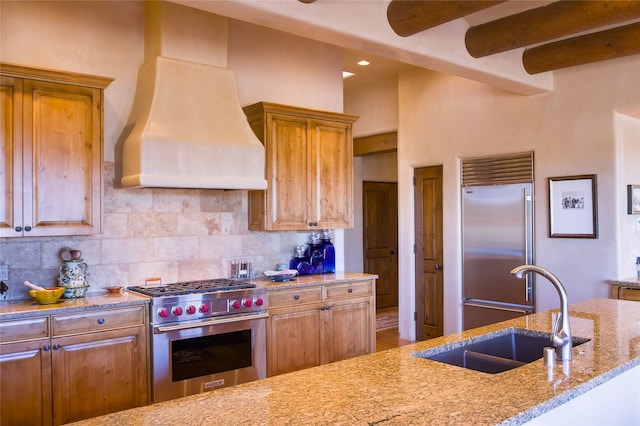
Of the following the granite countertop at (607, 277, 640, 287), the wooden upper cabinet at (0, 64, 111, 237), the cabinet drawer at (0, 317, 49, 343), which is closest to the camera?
the cabinet drawer at (0, 317, 49, 343)

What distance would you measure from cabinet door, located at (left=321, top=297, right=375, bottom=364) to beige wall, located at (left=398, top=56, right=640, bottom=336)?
1.45m

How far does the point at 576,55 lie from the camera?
4305 mm

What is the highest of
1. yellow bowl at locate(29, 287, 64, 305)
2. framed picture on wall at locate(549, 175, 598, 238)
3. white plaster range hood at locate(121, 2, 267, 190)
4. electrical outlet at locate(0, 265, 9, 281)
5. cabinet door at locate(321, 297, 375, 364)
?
white plaster range hood at locate(121, 2, 267, 190)

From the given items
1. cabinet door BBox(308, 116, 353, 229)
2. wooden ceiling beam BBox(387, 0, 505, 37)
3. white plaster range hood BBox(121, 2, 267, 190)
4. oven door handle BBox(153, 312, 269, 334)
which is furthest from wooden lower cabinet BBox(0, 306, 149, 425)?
wooden ceiling beam BBox(387, 0, 505, 37)

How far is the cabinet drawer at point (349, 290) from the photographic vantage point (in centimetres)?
441

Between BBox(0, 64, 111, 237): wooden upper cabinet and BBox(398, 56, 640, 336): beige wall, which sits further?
BBox(398, 56, 640, 336): beige wall

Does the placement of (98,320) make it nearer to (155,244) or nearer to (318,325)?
(155,244)

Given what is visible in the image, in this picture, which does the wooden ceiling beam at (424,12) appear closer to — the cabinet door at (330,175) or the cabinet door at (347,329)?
the cabinet door at (330,175)

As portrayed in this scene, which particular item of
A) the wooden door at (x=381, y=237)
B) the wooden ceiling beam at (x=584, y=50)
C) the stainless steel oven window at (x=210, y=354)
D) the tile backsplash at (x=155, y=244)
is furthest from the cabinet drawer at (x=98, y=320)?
the wooden door at (x=381, y=237)

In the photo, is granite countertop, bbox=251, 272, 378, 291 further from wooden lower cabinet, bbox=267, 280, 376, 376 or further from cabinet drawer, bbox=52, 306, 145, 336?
cabinet drawer, bbox=52, 306, 145, 336

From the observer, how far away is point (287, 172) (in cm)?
451

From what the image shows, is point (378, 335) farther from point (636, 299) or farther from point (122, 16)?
point (122, 16)

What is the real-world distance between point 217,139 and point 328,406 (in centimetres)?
268

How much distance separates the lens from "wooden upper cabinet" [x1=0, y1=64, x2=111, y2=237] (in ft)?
10.4
